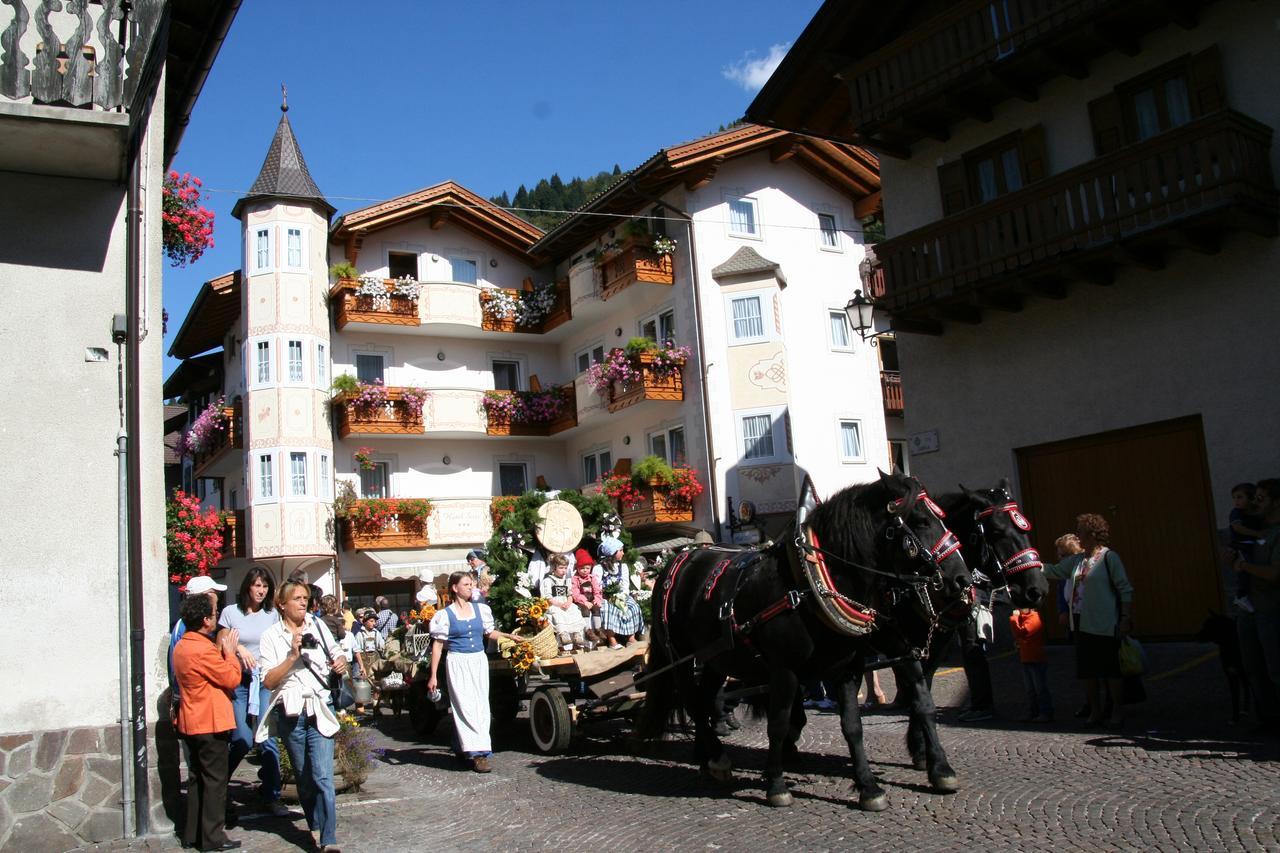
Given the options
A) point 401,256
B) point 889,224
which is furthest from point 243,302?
point 889,224

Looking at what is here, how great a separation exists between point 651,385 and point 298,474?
10.4 metres

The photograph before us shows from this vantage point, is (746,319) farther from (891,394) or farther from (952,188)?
(952,188)

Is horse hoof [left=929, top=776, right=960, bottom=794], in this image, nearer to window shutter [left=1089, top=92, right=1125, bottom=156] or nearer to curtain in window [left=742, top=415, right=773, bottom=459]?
window shutter [left=1089, top=92, right=1125, bottom=156]

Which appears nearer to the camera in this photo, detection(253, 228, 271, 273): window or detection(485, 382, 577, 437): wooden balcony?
detection(253, 228, 271, 273): window

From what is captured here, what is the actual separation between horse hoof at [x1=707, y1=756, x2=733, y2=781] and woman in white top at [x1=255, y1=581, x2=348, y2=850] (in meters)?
2.86

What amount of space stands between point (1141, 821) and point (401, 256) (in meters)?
30.0

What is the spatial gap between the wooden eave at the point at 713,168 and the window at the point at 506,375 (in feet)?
15.1

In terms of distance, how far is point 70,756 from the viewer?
302 inches

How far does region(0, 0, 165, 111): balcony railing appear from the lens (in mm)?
7844

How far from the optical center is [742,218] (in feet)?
98.1

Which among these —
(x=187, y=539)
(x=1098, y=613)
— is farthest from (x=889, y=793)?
(x=187, y=539)

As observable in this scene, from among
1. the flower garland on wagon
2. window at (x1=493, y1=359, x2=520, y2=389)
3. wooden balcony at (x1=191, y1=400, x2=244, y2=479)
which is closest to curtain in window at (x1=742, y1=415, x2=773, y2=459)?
window at (x1=493, y1=359, x2=520, y2=389)

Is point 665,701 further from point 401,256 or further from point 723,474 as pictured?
point 401,256

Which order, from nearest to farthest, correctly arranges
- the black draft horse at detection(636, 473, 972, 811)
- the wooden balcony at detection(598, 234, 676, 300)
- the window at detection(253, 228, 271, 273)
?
1. the black draft horse at detection(636, 473, 972, 811)
2. the wooden balcony at detection(598, 234, 676, 300)
3. the window at detection(253, 228, 271, 273)
